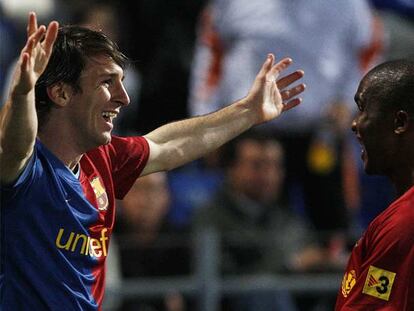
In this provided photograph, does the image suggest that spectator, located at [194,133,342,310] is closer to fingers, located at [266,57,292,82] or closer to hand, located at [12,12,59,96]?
fingers, located at [266,57,292,82]

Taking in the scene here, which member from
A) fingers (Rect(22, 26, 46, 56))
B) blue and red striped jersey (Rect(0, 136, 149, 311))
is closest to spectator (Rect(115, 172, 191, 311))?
blue and red striped jersey (Rect(0, 136, 149, 311))

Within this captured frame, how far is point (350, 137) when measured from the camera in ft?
30.7

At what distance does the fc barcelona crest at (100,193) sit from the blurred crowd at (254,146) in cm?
285

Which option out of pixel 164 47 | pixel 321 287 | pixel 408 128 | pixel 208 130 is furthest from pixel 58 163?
pixel 164 47

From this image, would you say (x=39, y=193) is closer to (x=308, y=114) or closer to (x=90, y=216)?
(x=90, y=216)

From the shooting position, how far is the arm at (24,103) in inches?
175

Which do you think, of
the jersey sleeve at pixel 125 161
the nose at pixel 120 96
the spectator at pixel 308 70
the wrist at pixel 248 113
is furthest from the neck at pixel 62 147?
the spectator at pixel 308 70

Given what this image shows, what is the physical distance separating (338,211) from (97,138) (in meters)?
4.06

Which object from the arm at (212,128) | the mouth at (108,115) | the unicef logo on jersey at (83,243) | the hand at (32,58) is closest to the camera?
the hand at (32,58)

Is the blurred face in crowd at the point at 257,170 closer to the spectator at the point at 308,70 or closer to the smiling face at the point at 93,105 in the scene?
the spectator at the point at 308,70

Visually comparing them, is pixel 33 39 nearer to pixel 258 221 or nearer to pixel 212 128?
pixel 212 128

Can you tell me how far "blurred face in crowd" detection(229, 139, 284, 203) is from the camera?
28.0 feet

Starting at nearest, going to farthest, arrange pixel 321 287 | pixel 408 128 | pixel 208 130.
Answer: pixel 408 128, pixel 208 130, pixel 321 287

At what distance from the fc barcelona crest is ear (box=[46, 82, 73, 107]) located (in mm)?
404
